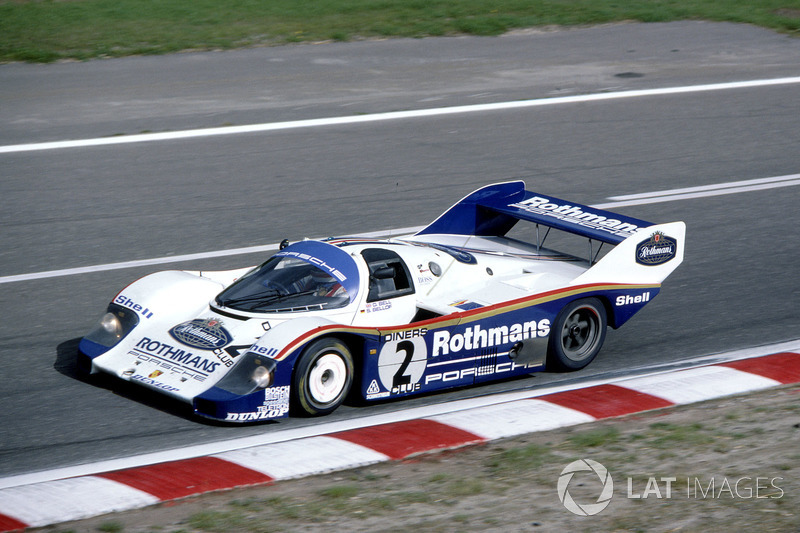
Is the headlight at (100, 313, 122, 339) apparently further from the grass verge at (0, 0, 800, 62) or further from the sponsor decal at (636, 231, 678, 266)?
the grass verge at (0, 0, 800, 62)

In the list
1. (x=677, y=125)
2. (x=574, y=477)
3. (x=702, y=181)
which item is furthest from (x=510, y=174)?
(x=574, y=477)

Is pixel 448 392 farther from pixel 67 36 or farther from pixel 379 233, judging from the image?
pixel 67 36

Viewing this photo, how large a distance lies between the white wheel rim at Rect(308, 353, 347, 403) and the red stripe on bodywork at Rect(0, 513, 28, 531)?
1.94 meters

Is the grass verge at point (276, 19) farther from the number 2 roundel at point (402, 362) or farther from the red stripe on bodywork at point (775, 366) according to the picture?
the red stripe on bodywork at point (775, 366)

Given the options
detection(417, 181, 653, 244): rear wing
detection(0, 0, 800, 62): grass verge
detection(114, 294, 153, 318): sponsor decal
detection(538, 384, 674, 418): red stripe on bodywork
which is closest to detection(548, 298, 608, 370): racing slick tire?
detection(538, 384, 674, 418): red stripe on bodywork

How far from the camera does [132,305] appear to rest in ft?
23.2

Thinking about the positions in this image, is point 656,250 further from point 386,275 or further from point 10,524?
point 10,524

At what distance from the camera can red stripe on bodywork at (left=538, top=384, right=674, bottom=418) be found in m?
6.32

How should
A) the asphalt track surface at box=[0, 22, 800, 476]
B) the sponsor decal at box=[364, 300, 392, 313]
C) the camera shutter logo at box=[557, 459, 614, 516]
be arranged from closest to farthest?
the camera shutter logo at box=[557, 459, 614, 516], the sponsor decal at box=[364, 300, 392, 313], the asphalt track surface at box=[0, 22, 800, 476]

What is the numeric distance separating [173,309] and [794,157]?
8.70 meters

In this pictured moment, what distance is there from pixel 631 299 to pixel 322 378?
100.0 inches

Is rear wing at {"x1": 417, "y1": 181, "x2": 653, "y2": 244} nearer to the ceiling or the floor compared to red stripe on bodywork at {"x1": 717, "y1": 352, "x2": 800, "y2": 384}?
nearer to the ceiling

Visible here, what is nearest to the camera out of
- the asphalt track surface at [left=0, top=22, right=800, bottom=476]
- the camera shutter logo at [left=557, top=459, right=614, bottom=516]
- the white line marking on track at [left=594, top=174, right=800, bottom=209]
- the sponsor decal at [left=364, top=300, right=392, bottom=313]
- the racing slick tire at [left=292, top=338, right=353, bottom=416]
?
the camera shutter logo at [left=557, top=459, right=614, bottom=516]

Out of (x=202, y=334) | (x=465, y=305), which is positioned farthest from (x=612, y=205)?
(x=202, y=334)
